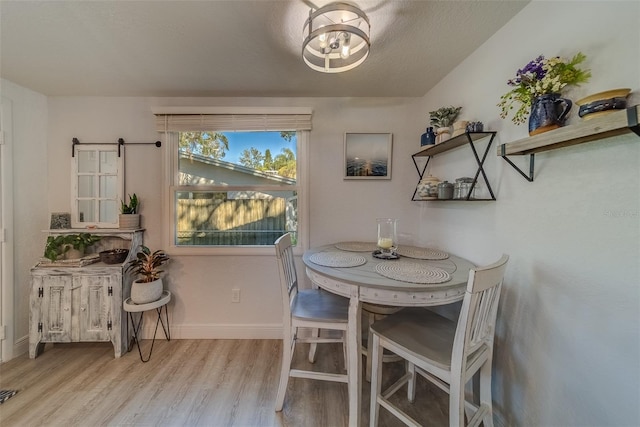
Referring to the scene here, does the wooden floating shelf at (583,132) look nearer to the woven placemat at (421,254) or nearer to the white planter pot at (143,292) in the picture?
the woven placemat at (421,254)

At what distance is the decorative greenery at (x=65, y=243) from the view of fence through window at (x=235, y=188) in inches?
25.9

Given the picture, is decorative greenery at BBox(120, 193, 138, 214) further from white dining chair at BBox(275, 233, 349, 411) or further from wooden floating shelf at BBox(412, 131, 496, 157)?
wooden floating shelf at BBox(412, 131, 496, 157)

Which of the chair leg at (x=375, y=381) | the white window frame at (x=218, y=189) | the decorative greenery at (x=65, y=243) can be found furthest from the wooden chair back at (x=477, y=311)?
the decorative greenery at (x=65, y=243)

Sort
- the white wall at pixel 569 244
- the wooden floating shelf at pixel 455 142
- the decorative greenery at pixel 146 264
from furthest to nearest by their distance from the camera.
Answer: the decorative greenery at pixel 146 264 → the wooden floating shelf at pixel 455 142 → the white wall at pixel 569 244

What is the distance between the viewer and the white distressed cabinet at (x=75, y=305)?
70.8 inches

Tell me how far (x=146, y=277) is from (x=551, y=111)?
276 centimetres

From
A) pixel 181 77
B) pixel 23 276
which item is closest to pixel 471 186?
pixel 181 77

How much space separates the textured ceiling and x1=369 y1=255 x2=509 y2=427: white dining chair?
128 centimetres

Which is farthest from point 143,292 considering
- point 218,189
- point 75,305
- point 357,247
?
point 357,247

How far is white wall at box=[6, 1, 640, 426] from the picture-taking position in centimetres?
80

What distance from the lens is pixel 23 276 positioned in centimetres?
193

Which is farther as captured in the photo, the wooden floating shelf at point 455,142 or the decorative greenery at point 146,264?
the decorative greenery at point 146,264

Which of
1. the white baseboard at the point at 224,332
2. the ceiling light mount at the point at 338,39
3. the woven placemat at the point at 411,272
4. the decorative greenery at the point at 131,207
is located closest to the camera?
the ceiling light mount at the point at 338,39

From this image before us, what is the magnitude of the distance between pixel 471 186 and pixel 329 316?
1.16 m
